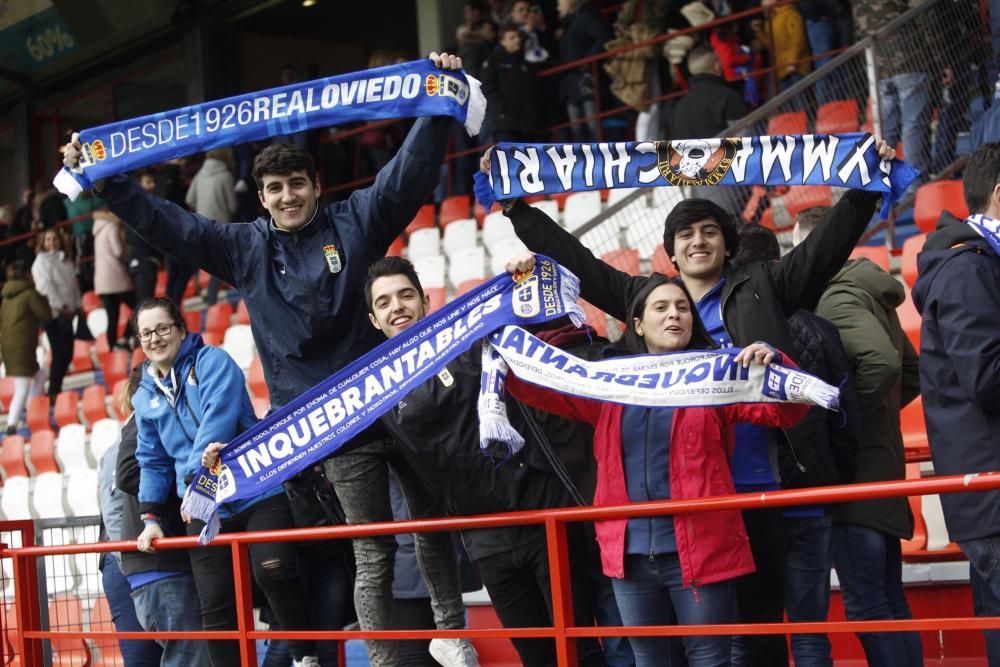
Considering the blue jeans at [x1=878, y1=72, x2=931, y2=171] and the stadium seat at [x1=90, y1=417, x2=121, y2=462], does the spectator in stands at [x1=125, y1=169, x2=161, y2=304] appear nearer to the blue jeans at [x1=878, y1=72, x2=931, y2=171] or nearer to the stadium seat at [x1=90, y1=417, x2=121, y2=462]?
the stadium seat at [x1=90, y1=417, x2=121, y2=462]

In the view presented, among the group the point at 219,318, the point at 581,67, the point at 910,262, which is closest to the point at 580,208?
the point at 581,67

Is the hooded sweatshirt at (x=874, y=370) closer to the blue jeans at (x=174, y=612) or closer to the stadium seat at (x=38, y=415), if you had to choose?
the blue jeans at (x=174, y=612)

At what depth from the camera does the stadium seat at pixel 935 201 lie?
7613 millimetres

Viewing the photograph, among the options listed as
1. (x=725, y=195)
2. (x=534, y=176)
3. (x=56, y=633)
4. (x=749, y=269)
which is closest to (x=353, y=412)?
(x=534, y=176)

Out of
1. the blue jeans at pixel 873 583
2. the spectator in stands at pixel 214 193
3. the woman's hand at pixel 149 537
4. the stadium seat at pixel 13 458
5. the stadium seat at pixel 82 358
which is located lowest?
the blue jeans at pixel 873 583

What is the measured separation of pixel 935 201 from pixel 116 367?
8.29 meters

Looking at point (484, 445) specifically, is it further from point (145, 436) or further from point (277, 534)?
point (145, 436)

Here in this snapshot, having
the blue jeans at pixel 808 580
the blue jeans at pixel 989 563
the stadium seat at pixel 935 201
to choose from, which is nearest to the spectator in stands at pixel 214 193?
the stadium seat at pixel 935 201

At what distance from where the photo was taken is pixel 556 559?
12.5ft

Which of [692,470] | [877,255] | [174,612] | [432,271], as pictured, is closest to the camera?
[692,470]

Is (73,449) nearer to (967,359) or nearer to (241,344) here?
(241,344)

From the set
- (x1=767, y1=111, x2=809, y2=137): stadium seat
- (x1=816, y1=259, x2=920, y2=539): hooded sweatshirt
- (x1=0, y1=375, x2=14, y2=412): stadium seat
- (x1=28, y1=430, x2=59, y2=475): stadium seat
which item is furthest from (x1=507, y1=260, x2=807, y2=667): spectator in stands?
(x1=0, y1=375, x2=14, y2=412): stadium seat

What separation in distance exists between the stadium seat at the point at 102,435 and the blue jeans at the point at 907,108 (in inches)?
264

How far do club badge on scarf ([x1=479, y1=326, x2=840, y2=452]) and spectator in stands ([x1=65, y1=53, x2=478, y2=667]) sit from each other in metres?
0.83
